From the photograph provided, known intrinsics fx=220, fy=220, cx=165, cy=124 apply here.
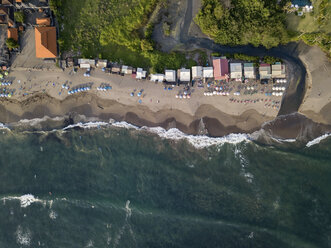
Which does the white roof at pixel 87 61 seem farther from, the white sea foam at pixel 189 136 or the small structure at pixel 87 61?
the white sea foam at pixel 189 136

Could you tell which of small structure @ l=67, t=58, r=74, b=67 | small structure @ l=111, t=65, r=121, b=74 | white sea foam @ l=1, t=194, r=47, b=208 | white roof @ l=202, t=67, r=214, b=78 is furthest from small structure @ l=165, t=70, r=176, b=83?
white sea foam @ l=1, t=194, r=47, b=208

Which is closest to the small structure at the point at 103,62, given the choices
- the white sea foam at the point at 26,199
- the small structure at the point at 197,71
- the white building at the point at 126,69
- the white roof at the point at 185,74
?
the white building at the point at 126,69

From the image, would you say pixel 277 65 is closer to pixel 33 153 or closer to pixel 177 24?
pixel 177 24

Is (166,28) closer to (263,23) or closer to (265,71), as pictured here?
(263,23)

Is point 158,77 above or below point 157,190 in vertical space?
above

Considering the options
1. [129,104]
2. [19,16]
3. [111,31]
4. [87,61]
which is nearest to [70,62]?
[87,61]

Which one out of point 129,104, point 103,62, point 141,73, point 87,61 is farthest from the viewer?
point 129,104

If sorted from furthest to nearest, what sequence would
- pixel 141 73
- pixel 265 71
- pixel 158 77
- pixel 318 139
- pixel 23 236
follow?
pixel 23 236
pixel 141 73
pixel 158 77
pixel 318 139
pixel 265 71
